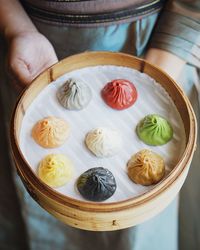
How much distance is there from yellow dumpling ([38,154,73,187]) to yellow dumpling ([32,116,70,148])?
0.03 meters

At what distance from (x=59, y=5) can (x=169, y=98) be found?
0.89 ft

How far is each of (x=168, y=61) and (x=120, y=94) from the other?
177 mm

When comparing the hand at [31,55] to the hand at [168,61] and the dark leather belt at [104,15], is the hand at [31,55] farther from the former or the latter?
the hand at [168,61]

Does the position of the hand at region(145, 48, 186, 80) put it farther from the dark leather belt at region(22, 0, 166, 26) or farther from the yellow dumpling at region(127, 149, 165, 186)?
the yellow dumpling at region(127, 149, 165, 186)

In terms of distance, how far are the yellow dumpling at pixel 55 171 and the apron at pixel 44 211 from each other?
249 millimetres

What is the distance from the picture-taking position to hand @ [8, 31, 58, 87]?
847 millimetres

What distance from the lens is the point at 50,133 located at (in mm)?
684

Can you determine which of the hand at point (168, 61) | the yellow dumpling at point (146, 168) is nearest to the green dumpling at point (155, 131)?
the yellow dumpling at point (146, 168)

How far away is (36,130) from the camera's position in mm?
697

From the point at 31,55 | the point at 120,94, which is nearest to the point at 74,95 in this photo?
the point at 120,94

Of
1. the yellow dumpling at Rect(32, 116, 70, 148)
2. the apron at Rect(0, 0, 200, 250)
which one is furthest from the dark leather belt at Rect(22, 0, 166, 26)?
the yellow dumpling at Rect(32, 116, 70, 148)

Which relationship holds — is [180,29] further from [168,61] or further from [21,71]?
[21,71]

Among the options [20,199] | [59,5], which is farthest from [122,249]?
[59,5]

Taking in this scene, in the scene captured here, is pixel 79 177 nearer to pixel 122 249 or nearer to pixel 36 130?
pixel 36 130
